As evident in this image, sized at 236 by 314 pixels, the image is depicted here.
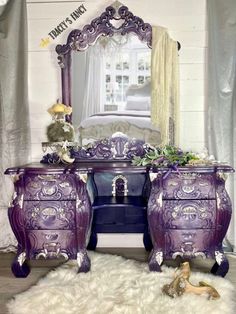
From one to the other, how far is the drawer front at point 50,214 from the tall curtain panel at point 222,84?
1228 mm

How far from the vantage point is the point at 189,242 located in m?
2.21

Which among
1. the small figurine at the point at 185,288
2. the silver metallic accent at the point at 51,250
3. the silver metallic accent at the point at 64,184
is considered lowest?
the small figurine at the point at 185,288

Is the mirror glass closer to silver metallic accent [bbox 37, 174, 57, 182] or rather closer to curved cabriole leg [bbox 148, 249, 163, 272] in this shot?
silver metallic accent [bbox 37, 174, 57, 182]

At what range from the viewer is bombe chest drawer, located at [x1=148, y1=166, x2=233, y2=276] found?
2.18 m

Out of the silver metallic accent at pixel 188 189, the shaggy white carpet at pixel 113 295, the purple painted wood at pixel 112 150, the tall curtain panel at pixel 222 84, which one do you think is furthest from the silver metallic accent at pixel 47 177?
the tall curtain panel at pixel 222 84

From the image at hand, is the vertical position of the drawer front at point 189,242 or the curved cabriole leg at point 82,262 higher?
the drawer front at point 189,242

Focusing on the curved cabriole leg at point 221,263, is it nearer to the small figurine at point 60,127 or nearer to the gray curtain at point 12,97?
the small figurine at point 60,127

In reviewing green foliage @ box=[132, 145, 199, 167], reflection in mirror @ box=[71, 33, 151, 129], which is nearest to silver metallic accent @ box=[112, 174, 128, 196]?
green foliage @ box=[132, 145, 199, 167]

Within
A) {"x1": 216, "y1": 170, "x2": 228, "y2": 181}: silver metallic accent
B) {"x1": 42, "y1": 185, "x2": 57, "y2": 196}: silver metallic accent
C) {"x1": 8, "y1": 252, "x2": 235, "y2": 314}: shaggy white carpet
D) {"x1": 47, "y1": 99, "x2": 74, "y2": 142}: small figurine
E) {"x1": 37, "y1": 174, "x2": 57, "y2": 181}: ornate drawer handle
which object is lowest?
{"x1": 8, "y1": 252, "x2": 235, "y2": 314}: shaggy white carpet

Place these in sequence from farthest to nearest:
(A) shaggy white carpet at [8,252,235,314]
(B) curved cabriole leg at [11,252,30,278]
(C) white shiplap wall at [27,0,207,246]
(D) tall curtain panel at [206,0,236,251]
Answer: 1. (C) white shiplap wall at [27,0,207,246]
2. (D) tall curtain panel at [206,0,236,251]
3. (B) curved cabriole leg at [11,252,30,278]
4. (A) shaggy white carpet at [8,252,235,314]

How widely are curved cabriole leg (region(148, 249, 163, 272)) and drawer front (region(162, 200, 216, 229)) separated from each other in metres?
0.19

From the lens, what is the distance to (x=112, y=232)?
275cm

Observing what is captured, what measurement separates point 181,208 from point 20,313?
111cm

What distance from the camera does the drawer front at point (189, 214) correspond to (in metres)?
2.19
